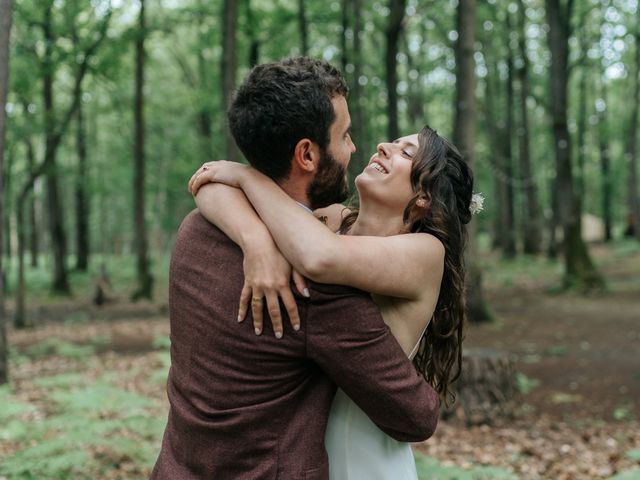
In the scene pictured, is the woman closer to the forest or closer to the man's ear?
the man's ear

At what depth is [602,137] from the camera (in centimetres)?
2902

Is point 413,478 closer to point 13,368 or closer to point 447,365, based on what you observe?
point 447,365

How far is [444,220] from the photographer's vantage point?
191cm


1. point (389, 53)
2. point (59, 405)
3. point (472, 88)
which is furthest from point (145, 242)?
point (59, 405)

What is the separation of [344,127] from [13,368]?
32.9 ft

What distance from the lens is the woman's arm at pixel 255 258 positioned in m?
1.60

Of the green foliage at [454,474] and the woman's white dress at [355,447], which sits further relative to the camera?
the green foliage at [454,474]

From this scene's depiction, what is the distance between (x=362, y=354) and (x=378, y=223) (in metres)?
0.58

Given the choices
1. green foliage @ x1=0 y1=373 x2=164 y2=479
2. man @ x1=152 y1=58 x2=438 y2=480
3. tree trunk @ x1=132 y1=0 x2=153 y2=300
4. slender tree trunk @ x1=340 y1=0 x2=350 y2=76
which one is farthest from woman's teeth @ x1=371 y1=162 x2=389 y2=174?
tree trunk @ x1=132 y1=0 x2=153 y2=300

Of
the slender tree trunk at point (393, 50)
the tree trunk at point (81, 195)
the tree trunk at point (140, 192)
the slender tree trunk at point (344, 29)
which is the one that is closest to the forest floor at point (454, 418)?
the tree trunk at point (140, 192)

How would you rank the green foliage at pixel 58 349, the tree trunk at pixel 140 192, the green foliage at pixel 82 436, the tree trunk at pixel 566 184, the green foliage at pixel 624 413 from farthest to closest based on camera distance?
the tree trunk at pixel 140 192, the tree trunk at pixel 566 184, the green foliage at pixel 58 349, the green foliage at pixel 624 413, the green foliage at pixel 82 436

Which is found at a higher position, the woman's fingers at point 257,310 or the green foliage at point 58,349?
the woman's fingers at point 257,310

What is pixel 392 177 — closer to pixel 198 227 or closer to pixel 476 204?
pixel 476 204

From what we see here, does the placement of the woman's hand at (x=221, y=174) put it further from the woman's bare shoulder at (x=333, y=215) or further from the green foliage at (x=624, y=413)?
the green foliage at (x=624, y=413)
